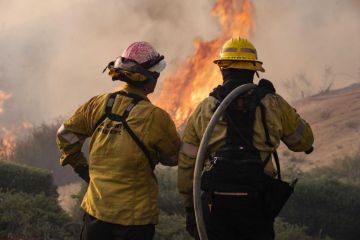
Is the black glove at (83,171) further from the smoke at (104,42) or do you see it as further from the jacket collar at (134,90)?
the smoke at (104,42)

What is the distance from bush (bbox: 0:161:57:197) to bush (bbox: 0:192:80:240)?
190cm

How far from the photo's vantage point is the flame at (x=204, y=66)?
747 inches

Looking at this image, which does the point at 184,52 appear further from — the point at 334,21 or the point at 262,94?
the point at 262,94

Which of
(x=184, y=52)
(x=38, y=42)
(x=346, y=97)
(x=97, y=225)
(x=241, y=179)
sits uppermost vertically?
(x=38, y=42)

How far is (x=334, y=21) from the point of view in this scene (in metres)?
42.9

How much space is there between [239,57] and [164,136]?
79 centimetres

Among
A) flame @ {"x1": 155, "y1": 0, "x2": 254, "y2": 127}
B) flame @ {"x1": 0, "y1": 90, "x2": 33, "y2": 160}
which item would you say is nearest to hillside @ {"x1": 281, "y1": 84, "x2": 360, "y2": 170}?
flame @ {"x1": 155, "y1": 0, "x2": 254, "y2": 127}

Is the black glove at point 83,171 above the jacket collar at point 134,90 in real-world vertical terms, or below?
below

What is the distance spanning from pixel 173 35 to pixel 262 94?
2849 cm

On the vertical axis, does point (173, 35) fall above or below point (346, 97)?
above

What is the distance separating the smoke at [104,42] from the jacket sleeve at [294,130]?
28.0m

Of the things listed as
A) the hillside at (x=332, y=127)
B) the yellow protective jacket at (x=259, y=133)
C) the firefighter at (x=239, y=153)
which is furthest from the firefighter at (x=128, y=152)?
the hillside at (x=332, y=127)

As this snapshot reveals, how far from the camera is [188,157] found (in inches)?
159

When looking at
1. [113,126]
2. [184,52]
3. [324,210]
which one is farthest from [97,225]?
[184,52]
